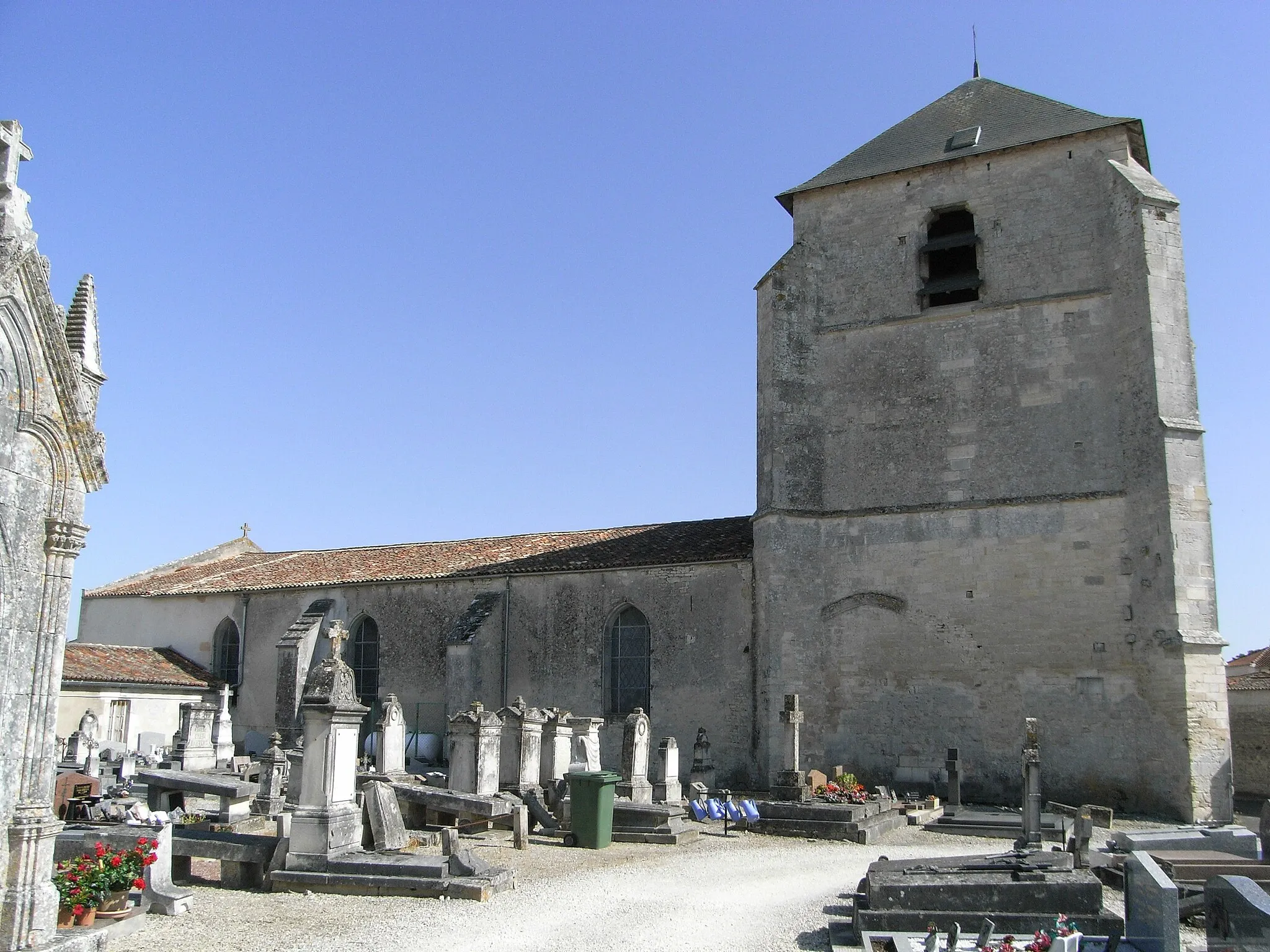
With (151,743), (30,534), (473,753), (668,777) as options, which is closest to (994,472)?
(668,777)

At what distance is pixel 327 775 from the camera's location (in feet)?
34.4

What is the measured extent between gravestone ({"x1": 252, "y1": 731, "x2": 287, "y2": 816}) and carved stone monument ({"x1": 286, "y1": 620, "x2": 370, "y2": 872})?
13.8 feet

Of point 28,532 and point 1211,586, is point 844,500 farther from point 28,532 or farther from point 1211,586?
point 28,532

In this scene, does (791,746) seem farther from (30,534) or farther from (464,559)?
(30,534)

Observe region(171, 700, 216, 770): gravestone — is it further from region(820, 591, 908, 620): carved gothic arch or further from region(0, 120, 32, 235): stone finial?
region(0, 120, 32, 235): stone finial

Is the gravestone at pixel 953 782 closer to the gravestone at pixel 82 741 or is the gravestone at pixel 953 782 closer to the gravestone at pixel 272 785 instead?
the gravestone at pixel 272 785

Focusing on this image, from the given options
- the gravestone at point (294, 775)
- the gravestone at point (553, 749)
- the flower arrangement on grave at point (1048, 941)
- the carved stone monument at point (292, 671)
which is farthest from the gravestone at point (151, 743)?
the flower arrangement on grave at point (1048, 941)

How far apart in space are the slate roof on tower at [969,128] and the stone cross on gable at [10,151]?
1828 cm

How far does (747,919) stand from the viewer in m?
9.43

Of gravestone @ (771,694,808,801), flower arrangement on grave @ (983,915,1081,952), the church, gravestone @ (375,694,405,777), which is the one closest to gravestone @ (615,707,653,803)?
gravestone @ (771,694,808,801)

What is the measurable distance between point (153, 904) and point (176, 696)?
17.5m

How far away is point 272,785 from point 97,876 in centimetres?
772

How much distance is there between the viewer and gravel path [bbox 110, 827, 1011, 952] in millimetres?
8297

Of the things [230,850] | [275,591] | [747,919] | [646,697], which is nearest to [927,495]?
[646,697]
